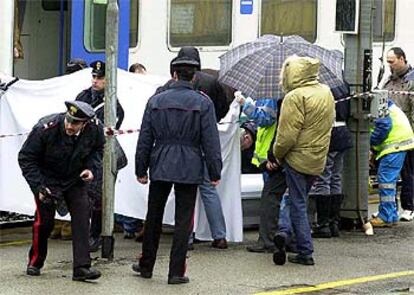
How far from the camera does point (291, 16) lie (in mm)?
13836

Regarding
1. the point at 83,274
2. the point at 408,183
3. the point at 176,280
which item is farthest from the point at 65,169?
the point at 408,183

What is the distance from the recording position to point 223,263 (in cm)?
963

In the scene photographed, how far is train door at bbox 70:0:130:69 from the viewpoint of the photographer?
13.6 metres

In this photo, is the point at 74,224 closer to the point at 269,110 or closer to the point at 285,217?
the point at 285,217

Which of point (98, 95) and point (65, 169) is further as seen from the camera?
point (98, 95)

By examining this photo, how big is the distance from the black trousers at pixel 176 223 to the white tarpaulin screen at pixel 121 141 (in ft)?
5.11

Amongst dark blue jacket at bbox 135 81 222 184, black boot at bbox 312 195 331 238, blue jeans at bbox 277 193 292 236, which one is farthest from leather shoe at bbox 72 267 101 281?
black boot at bbox 312 195 331 238

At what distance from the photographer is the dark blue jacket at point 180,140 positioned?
860 centimetres

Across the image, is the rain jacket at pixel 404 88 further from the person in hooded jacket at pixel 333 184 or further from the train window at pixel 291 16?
the person in hooded jacket at pixel 333 184

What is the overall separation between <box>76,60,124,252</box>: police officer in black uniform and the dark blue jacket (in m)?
1.05

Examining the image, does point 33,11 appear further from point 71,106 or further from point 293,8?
point 71,106

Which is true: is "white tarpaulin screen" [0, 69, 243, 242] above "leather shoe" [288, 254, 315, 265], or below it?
above

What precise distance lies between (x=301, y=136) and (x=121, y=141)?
78.8 inches

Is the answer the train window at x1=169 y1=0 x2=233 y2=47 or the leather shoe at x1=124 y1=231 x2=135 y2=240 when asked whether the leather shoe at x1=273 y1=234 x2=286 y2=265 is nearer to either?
the leather shoe at x1=124 y1=231 x2=135 y2=240
